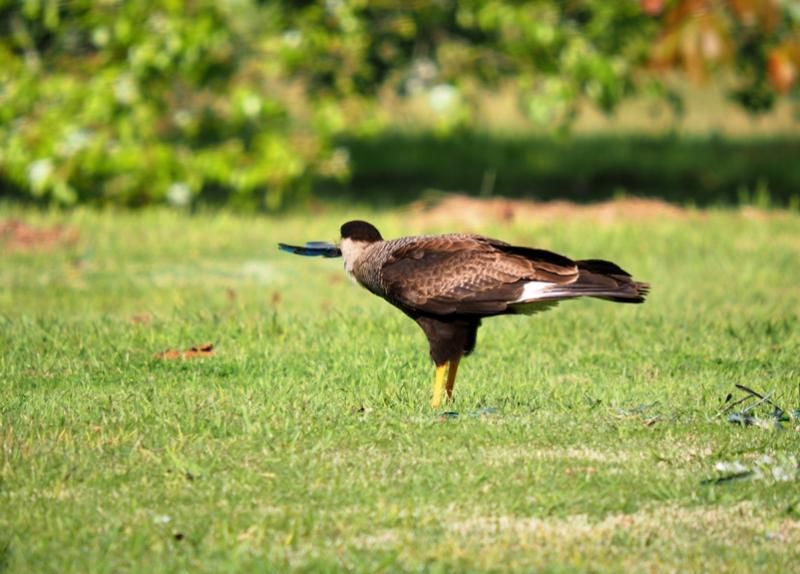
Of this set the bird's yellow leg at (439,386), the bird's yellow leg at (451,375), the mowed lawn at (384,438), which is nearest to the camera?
Result: the mowed lawn at (384,438)

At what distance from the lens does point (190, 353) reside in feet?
26.5

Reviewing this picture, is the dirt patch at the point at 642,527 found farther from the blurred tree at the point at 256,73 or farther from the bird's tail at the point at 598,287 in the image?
the blurred tree at the point at 256,73

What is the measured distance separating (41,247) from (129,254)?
810 millimetres

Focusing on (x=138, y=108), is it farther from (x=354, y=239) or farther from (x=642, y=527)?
(x=642, y=527)

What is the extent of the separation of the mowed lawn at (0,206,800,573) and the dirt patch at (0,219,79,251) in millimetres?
2133

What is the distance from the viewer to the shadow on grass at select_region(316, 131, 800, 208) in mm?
17250

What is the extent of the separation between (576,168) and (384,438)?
13.5 metres

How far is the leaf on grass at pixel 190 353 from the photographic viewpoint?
26.2 feet

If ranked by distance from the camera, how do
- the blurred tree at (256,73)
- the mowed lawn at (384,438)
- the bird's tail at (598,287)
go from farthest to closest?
the blurred tree at (256,73), the bird's tail at (598,287), the mowed lawn at (384,438)

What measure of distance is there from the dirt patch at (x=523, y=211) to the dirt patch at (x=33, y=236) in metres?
3.43

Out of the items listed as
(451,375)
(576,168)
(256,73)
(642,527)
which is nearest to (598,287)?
(451,375)

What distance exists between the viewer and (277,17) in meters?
15.0

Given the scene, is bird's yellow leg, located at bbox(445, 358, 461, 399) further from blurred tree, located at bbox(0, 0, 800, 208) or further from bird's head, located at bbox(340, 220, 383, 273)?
blurred tree, located at bbox(0, 0, 800, 208)

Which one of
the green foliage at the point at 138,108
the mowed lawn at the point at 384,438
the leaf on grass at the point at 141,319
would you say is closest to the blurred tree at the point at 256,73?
the green foliage at the point at 138,108
